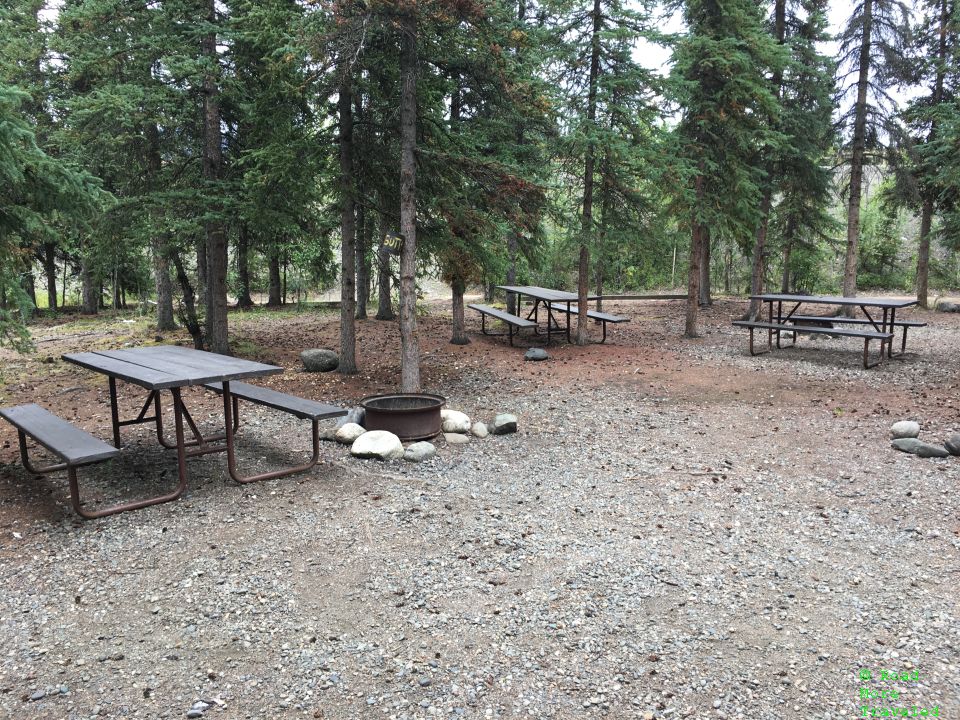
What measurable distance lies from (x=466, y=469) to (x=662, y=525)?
1.93 meters

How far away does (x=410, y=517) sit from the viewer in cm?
482

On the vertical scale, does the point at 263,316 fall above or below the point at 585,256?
below

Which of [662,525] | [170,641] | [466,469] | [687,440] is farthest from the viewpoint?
[687,440]

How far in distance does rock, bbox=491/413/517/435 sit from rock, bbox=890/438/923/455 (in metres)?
4.00

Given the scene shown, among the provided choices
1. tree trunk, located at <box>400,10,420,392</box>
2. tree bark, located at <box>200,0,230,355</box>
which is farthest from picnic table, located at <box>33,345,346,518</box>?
tree bark, located at <box>200,0,230,355</box>

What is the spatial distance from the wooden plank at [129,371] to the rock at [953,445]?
711cm

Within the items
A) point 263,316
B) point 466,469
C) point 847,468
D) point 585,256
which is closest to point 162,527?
point 466,469

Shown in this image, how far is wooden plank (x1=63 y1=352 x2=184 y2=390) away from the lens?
4.59 meters

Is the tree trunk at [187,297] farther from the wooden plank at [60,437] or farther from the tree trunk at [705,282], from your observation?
the tree trunk at [705,282]

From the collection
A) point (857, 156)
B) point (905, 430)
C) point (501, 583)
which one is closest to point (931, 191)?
point (857, 156)

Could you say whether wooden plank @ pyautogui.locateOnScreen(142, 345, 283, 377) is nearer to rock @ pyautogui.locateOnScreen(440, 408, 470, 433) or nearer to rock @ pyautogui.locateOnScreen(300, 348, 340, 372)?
rock @ pyautogui.locateOnScreen(440, 408, 470, 433)

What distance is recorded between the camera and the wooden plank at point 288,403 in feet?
18.0

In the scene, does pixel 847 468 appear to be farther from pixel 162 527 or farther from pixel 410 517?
pixel 162 527

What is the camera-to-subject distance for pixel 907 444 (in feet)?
21.4
